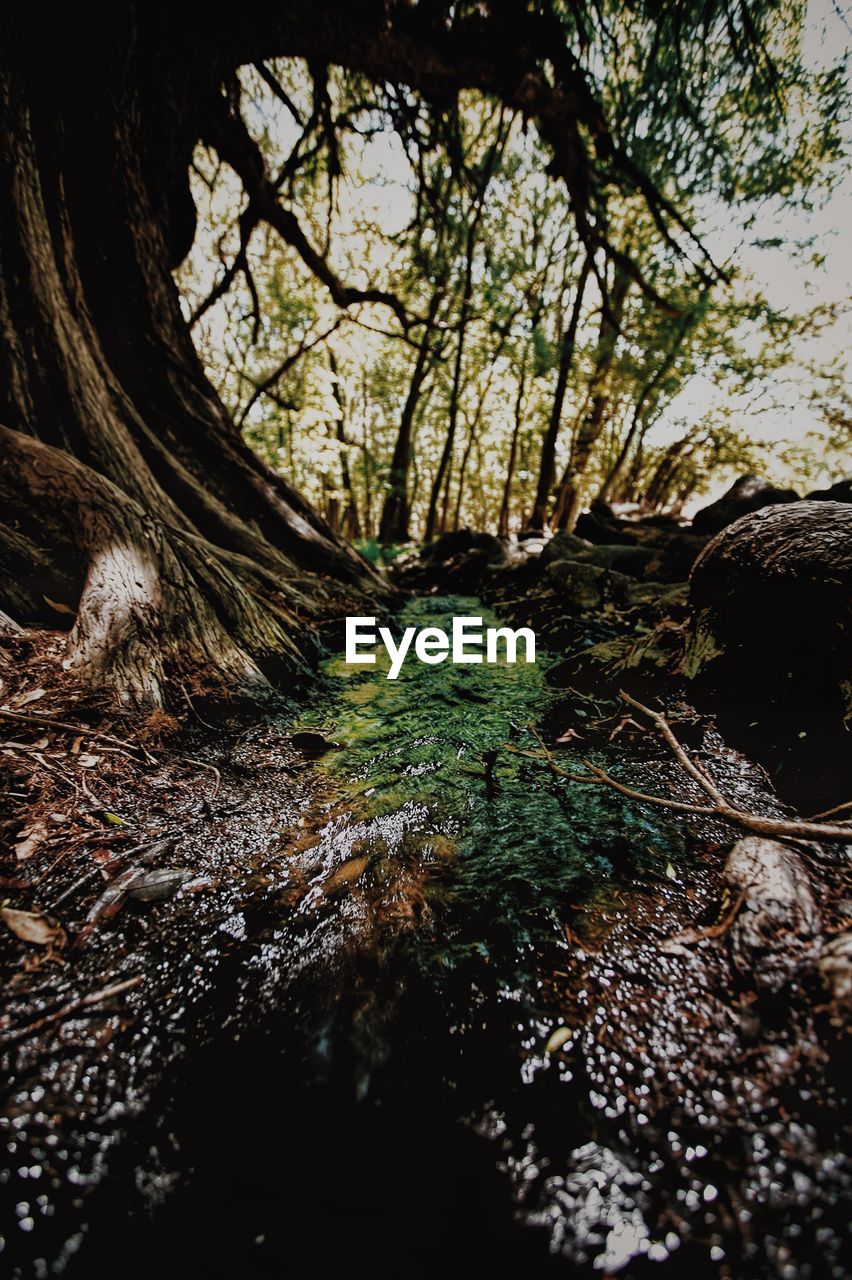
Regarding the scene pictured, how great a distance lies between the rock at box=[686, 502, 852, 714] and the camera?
7.84 feet

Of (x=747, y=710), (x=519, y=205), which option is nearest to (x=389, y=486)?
(x=519, y=205)

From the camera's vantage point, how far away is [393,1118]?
101 cm

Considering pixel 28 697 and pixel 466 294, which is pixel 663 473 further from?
pixel 28 697

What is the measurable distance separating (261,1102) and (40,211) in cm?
579

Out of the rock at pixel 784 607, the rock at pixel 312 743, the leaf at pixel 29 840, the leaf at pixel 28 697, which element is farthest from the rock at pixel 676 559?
the leaf at pixel 29 840

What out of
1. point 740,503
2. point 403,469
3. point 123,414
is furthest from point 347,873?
point 403,469

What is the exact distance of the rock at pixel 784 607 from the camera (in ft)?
7.84

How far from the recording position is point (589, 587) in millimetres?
5531

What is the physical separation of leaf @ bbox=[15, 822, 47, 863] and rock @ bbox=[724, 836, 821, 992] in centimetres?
212

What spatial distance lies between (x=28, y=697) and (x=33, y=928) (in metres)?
1.18

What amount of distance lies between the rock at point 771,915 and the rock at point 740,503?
257 inches

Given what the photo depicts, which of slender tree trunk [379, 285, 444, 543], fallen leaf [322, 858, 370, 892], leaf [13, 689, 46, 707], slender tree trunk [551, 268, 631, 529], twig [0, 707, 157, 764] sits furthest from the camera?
slender tree trunk [379, 285, 444, 543]
